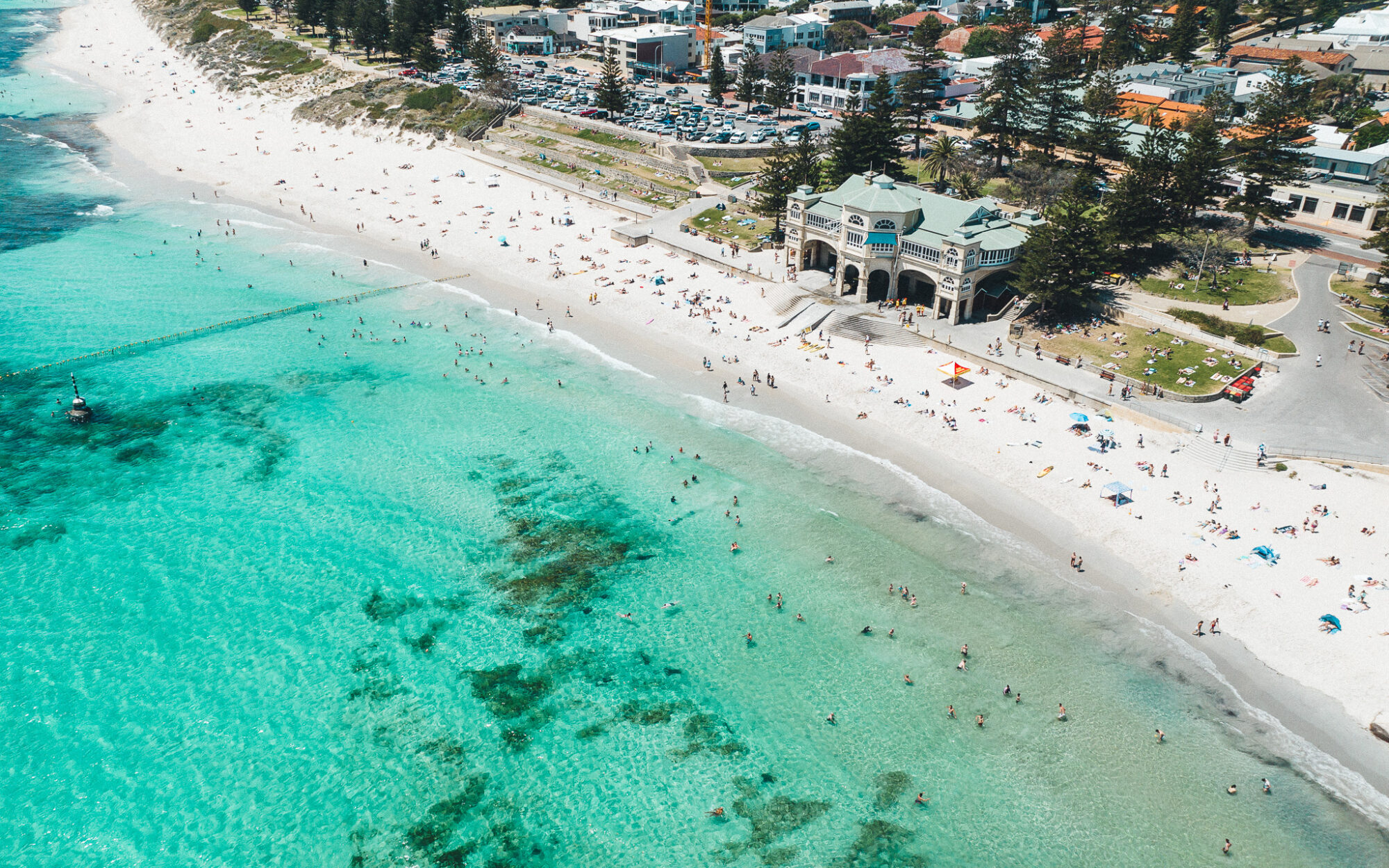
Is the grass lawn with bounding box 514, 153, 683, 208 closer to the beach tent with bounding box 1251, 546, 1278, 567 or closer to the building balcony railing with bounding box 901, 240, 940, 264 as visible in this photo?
the building balcony railing with bounding box 901, 240, 940, 264

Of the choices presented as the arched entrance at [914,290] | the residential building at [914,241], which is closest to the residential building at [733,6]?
the residential building at [914,241]

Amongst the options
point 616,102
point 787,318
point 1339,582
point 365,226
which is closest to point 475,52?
point 616,102

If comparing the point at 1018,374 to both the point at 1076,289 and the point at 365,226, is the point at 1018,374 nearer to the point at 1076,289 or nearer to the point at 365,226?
the point at 1076,289

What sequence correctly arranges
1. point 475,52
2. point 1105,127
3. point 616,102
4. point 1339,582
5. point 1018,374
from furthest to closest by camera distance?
point 475,52, point 616,102, point 1105,127, point 1018,374, point 1339,582

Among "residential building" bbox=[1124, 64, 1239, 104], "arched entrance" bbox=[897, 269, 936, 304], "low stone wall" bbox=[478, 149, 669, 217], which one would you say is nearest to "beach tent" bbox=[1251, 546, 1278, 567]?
"arched entrance" bbox=[897, 269, 936, 304]

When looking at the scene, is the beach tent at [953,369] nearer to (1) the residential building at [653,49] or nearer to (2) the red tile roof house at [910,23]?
(1) the residential building at [653,49]
